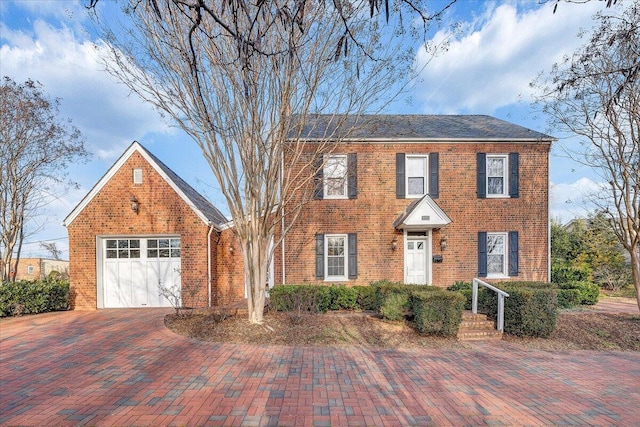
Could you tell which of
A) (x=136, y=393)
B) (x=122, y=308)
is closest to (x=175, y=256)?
(x=122, y=308)

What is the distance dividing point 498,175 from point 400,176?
375cm

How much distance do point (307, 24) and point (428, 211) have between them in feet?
22.5

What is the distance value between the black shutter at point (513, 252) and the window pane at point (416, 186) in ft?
→ 12.1

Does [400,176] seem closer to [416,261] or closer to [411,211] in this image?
[411,211]

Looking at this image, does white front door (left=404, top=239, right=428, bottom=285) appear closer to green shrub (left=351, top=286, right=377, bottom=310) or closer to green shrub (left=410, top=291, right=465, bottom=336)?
green shrub (left=351, top=286, right=377, bottom=310)

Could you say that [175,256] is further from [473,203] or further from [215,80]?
[473,203]

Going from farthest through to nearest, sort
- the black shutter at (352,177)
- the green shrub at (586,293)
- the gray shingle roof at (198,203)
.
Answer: the black shutter at (352,177), the green shrub at (586,293), the gray shingle roof at (198,203)

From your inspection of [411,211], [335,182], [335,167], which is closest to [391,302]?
[411,211]

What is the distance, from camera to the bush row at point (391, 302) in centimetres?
675

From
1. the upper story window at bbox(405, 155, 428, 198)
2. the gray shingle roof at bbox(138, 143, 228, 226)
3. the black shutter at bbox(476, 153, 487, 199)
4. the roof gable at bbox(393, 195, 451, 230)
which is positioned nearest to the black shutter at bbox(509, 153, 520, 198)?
the black shutter at bbox(476, 153, 487, 199)

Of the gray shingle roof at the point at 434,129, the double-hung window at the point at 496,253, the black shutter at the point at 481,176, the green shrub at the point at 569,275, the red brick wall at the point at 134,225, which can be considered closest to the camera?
the red brick wall at the point at 134,225

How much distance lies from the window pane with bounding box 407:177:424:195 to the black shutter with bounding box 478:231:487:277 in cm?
268

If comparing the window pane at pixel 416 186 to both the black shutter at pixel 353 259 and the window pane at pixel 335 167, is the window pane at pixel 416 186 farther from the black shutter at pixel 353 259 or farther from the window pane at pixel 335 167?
the black shutter at pixel 353 259

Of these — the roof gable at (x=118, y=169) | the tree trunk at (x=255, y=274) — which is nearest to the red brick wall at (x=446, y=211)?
the roof gable at (x=118, y=169)
